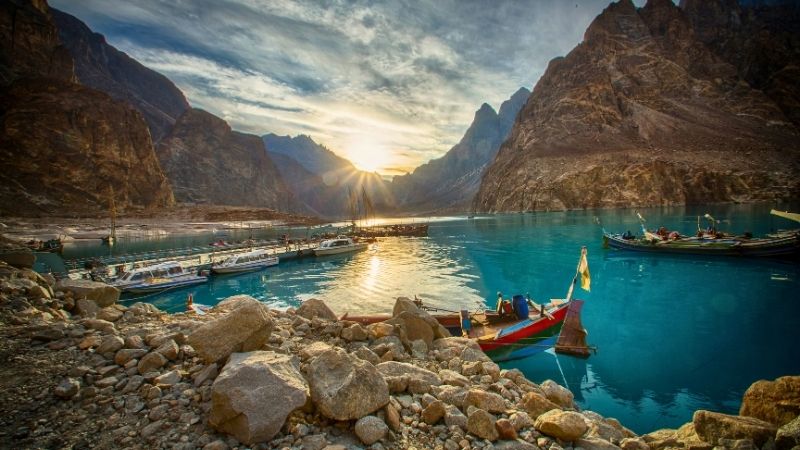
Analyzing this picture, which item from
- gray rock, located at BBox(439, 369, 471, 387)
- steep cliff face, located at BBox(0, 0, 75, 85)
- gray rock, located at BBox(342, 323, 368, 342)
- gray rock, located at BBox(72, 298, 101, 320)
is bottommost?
gray rock, located at BBox(439, 369, 471, 387)

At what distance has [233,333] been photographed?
5.96 meters

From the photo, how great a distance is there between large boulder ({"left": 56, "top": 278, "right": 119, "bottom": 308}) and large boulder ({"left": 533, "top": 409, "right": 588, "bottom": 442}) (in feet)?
42.0

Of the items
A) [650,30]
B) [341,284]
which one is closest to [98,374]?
[341,284]

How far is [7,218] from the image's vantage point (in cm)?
7112

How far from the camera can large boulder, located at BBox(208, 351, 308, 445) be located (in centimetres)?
445

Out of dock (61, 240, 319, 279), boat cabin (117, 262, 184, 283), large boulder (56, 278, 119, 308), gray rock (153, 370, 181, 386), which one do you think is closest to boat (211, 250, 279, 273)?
dock (61, 240, 319, 279)

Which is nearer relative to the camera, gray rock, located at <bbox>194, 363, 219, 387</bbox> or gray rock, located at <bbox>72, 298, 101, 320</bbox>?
gray rock, located at <bbox>194, 363, 219, 387</bbox>

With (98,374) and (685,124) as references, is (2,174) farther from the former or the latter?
(685,124)

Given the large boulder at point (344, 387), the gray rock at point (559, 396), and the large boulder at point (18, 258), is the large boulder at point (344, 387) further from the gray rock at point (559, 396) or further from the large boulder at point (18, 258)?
the large boulder at point (18, 258)

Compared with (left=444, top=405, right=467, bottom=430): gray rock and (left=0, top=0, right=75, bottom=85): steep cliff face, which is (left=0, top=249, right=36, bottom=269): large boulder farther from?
(left=0, top=0, right=75, bottom=85): steep cliff face

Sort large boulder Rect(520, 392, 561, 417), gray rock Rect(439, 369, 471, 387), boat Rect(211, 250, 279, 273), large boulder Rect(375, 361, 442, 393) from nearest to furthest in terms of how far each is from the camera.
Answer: large boulder Rect(375, 361, 442, 393) → large boulder Rect(520, 392, 561, 417) → gray rock Rect(439, 369, 471, 387) → boat Rect(211, 250, 279, 273)

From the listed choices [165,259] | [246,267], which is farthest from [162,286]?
A: [165,259]

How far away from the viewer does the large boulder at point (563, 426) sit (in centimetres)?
577

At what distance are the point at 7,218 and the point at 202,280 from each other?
77.4 m
